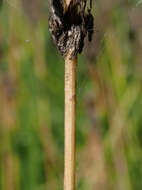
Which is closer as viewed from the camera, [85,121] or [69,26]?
[69,26]

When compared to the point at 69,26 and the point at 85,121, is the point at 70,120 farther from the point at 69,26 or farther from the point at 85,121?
the point at 85,121

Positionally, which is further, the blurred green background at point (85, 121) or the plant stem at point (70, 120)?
the blurred green background at point (85, 121)

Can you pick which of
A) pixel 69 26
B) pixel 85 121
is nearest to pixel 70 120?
pixel 69 26

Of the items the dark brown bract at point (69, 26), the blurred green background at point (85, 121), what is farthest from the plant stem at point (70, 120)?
the blurred green background at point (85, 121)

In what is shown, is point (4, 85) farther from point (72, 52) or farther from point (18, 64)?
point (72, 52)

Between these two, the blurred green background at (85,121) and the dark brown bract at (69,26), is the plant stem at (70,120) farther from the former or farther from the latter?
the blurred green background at (85,121)

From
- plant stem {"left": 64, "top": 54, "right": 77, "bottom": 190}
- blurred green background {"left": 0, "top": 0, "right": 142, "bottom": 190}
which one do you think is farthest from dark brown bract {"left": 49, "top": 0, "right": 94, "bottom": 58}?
blurred green background {"left": 0, "top": 0, "right": 142, "bottom": 190}
